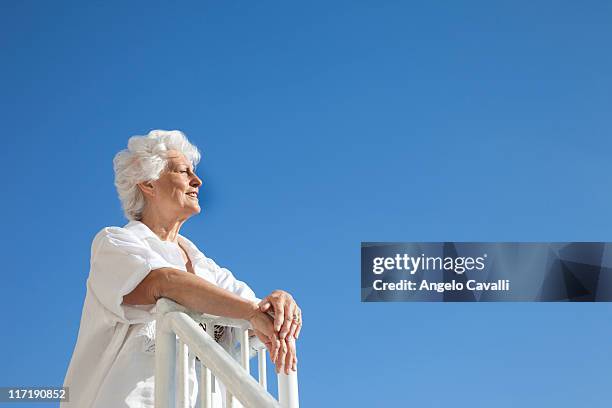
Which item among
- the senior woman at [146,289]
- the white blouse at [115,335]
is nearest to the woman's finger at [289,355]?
the senior woman at [146,289]

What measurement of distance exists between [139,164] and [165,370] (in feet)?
1.86

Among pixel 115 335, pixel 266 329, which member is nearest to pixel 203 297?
pixel 266 329

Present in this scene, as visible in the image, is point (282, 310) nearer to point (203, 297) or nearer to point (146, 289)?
point (203, 297)

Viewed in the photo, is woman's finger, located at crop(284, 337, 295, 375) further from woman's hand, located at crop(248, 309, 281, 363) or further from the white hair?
the white hair

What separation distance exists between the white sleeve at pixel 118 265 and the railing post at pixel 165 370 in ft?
0.58

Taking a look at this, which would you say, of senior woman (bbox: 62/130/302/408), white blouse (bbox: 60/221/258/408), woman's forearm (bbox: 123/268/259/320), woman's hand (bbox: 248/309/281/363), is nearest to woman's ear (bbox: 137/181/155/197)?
senior woman (bbox: 62/130/302/408)

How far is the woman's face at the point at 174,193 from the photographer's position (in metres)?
1.73

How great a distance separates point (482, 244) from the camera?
18.0 feet

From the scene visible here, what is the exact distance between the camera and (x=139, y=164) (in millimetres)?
1729

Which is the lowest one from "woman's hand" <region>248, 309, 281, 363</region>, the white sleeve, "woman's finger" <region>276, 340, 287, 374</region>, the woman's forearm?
"woman's finger" <region>276, 340, 287, 374</region>

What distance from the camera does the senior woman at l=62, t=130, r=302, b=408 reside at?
1385mm

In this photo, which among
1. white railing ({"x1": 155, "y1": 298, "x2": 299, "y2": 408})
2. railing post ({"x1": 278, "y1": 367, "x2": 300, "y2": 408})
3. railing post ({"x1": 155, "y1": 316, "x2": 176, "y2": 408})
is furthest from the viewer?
railing post ({"x1": 278, "y1": 367, "x2": 300, "y2": 408})

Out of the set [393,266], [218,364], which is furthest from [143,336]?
[393,266]

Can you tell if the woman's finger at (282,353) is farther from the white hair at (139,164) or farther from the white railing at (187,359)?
the white hair at (139,164)
